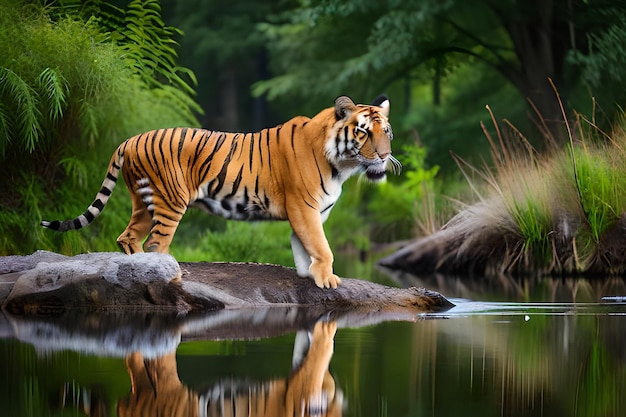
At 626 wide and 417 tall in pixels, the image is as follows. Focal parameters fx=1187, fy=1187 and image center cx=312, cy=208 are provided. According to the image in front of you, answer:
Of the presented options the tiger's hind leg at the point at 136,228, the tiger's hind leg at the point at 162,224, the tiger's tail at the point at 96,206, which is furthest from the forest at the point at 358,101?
the tiger's hind leg at the point at 162,224

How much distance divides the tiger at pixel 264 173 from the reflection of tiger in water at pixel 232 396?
8.04 ft

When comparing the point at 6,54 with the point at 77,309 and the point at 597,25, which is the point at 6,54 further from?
the point at 597,25

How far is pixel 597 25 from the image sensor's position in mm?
16031

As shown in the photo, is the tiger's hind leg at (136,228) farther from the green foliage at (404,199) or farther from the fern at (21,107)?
the green foliage at (404,199)

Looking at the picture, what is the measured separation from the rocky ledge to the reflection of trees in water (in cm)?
76

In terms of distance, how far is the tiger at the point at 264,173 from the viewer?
7.20 meters

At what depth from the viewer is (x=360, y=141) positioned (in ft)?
23.5

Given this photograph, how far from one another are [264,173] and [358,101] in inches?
421

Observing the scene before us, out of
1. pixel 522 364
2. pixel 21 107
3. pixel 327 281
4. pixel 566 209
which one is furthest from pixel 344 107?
pixel 566 209

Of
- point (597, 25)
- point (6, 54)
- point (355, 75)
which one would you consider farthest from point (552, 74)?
point (6, 54)

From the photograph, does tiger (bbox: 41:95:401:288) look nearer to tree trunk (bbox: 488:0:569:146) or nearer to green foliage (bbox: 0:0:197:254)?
green foliage (bbox: 0:0:197:254)

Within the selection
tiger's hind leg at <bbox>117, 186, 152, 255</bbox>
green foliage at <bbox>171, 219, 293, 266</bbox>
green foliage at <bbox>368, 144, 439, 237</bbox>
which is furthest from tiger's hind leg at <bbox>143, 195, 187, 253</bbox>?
green foliage at <bbox>368, 144, 439, 237</bbox>

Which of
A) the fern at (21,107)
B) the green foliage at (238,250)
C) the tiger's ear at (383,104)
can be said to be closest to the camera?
the tiger's ear at (383,104)

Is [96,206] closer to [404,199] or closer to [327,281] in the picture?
[327,281]
